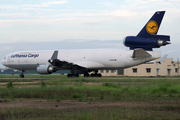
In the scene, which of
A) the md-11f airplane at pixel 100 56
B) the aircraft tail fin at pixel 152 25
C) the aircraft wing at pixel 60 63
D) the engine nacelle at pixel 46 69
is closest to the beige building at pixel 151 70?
the md-11f airplane at pixel 100 56

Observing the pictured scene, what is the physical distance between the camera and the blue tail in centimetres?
3141

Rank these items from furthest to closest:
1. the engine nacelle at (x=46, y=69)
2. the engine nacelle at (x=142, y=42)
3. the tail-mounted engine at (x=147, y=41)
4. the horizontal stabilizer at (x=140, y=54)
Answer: the engine nacelle at (x=46, y=69) < the horizontal stabilizer at (x=140, y=54) < the engine nacelle at (x=142, y=42) < the tail-mounted engine at (x=147, y=41)

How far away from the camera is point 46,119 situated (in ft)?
23.3

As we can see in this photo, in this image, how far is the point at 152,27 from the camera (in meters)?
32.3

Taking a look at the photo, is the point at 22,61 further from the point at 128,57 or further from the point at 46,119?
the point at 46,119

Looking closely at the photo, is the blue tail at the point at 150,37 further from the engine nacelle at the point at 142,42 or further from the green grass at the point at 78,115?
the green grass at the point at 78,115

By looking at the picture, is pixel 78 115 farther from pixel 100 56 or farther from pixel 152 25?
pixel 100 56

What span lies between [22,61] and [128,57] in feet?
57.6

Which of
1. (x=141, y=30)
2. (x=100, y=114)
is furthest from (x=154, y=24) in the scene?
(x=100, y=114)

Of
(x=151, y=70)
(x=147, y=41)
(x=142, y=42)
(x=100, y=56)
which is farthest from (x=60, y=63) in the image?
(x=151, y=70)

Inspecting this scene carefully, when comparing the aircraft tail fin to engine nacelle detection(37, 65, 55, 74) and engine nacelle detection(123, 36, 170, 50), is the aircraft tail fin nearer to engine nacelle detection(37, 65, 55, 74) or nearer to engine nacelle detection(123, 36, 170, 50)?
engine nacelle detection(123, 36, 170, 50)

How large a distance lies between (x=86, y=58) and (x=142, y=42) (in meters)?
8.88

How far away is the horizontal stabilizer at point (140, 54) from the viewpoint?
31.8 m

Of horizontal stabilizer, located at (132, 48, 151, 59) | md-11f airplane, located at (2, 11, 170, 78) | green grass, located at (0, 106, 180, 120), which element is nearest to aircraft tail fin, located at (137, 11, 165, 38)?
md-11f airplane, located at (2, 11, 170, 78)
